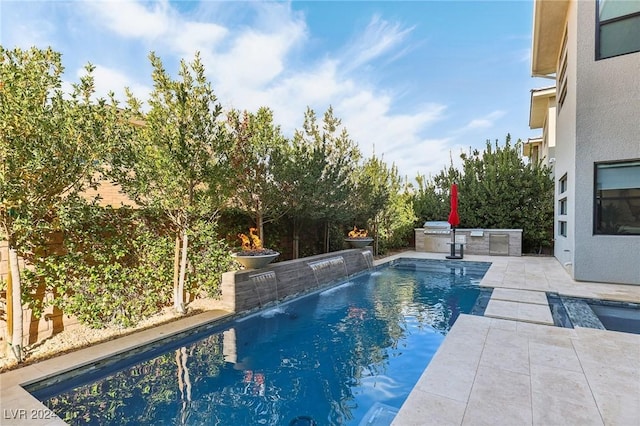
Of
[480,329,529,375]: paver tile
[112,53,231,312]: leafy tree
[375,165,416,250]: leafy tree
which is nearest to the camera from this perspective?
[480,329,529,375]: paver tile

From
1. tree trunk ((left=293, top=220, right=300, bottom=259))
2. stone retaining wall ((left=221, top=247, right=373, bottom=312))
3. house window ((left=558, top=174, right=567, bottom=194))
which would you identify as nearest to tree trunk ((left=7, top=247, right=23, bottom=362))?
stone retaining wall ((left=221, top=247, right=373, bottom=312))

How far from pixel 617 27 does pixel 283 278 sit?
32.4 ft

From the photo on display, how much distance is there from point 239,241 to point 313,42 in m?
8.00

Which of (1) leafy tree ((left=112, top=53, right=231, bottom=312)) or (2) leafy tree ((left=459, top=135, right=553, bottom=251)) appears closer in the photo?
(1) leafy tree ((left=112, top=53, right=231, bottom=312))

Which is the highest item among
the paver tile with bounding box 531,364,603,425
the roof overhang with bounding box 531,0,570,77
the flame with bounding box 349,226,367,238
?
the roof overhang with bounding box 531,0,570,77

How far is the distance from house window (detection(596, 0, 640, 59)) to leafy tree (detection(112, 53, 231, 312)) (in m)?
9.22

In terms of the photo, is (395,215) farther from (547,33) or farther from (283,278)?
(283,278)

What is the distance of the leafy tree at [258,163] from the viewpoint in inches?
294

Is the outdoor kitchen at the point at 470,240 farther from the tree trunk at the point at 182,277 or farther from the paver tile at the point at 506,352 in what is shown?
the tree trunk at the point at 182,277

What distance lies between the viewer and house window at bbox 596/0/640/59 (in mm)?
7492

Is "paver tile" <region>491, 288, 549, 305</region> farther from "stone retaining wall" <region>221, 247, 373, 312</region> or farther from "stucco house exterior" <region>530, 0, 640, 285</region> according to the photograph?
→ "stone retaining wall" <region>221, 247, 373, 312</region>

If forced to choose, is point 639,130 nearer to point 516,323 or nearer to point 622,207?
point 622,207

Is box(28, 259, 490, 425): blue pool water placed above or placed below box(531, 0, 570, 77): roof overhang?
below

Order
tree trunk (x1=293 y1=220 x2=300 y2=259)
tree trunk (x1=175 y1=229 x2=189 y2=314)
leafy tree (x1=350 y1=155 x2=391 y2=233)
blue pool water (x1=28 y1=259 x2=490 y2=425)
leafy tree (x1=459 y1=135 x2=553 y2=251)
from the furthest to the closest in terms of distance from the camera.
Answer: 1. leafy tree (x1=459 y1=135 x2=553 y2=251)
2. leafy tree (x1=350 y1=155 x2=391 y2=233)
3. tree trunk (x1=293 y1=220 x2=300 y2=259)
4. tree trunk (x1=175 y1=229 x2=189 y2=314)
5. blue pool water (x1=28 y1=259 x2=490 y2=425)
